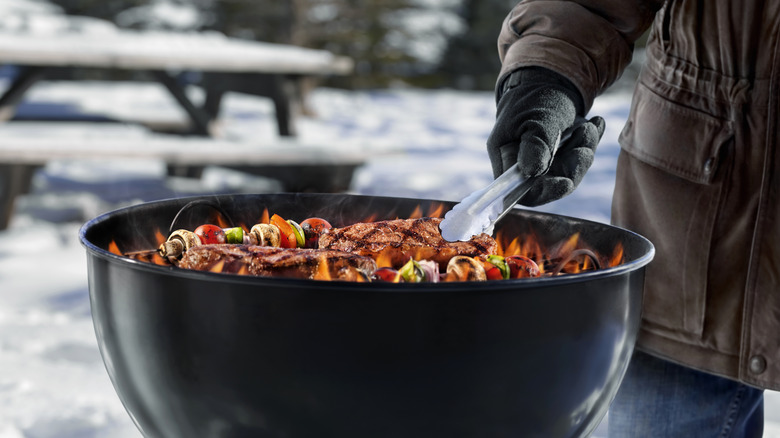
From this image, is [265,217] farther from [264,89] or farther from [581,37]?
[264,89]

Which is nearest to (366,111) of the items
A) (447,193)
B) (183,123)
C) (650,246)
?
(183,123)

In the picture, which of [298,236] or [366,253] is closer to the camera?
[366,253]

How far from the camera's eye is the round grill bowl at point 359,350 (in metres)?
0.88

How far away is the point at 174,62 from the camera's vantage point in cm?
456

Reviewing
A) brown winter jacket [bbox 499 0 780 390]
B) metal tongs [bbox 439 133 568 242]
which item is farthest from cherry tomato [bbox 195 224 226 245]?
brown winter jacket [bbox 499 0 780 390]

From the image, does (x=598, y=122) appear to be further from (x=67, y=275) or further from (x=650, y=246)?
(x=67, y=275)

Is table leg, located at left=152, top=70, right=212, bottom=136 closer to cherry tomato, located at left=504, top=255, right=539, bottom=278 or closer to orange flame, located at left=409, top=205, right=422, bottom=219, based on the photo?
orange flame, located at left=409, top=205, right=422, bottom=219

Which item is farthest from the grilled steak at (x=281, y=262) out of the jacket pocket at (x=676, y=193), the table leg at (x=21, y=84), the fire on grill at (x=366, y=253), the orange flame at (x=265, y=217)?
the table leg at (x=21, y=84)

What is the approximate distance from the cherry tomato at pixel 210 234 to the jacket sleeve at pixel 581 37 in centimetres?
61

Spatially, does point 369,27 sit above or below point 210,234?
above

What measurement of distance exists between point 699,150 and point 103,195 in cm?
469

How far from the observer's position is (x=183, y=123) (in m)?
6.35

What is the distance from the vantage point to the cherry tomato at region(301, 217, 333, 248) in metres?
1.42

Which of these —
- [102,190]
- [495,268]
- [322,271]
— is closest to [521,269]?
[495,268]
